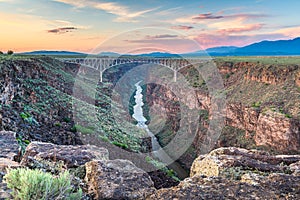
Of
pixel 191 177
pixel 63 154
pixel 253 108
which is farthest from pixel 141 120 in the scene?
pixel 191 177

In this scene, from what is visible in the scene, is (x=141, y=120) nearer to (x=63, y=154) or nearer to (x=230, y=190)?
(x=63, y=154)

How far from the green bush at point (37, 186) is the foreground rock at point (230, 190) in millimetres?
1159

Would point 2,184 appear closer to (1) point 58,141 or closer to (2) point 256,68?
(1) point 58,141

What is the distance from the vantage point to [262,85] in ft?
218

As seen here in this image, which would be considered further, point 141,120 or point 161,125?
point 161,125

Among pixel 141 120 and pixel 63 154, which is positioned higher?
pixel 63 154

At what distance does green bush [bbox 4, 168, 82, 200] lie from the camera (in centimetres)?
383

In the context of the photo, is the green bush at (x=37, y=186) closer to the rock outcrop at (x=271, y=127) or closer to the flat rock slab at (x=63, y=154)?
the flat rock slab at (x=63, y=154)

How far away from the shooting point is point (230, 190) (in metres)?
3.96

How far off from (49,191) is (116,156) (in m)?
18.9

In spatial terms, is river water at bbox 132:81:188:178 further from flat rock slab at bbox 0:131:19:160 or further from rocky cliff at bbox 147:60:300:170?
flat rock slab at bbox 0:131:19:160

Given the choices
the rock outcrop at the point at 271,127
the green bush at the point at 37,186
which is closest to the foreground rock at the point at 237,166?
the green bush at the point at 37,186

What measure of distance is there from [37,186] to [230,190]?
2.45m

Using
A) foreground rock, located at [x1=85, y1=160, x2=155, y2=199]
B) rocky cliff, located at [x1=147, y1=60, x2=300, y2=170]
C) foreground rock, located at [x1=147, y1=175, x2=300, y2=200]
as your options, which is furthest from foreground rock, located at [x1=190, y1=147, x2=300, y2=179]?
rocky cliff, located at [x1=147, y1=60, x2=300, y2=170]
